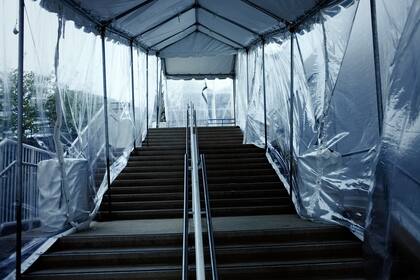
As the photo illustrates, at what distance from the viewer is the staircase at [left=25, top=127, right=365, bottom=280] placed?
3648 mm

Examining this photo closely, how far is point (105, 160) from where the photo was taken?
5.46 metres

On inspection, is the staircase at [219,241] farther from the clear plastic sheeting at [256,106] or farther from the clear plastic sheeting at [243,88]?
the clear plastic sheeting at [243,88]

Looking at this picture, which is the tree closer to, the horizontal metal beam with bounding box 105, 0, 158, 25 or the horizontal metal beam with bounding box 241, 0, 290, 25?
the horizontal metal beam with bounding box 105, 0, 158, 25

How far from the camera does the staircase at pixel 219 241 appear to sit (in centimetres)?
365

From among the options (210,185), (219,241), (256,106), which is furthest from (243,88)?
(219,241)

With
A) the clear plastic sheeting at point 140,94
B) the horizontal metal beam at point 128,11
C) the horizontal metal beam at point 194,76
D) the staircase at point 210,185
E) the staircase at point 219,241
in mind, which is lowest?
the staircase at point 219,241

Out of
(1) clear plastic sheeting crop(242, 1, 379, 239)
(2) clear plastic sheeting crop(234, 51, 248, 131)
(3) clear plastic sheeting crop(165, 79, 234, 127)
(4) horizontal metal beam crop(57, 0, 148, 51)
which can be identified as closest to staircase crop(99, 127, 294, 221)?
(1) clear plastic sheeting crop(242, 1, 379, 239)

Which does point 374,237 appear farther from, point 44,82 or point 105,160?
point 105,160

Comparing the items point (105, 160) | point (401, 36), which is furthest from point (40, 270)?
point (401, 36)

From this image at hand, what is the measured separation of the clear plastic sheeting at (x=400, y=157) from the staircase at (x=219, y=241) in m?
1.01

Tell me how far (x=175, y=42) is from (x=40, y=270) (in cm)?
652

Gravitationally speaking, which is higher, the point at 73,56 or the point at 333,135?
the point at 73,56

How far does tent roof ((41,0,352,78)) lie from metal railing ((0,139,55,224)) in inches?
52.3

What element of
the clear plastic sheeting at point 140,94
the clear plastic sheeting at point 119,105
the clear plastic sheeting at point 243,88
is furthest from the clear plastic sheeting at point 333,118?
the clear plastic sheeting at point 243,88
